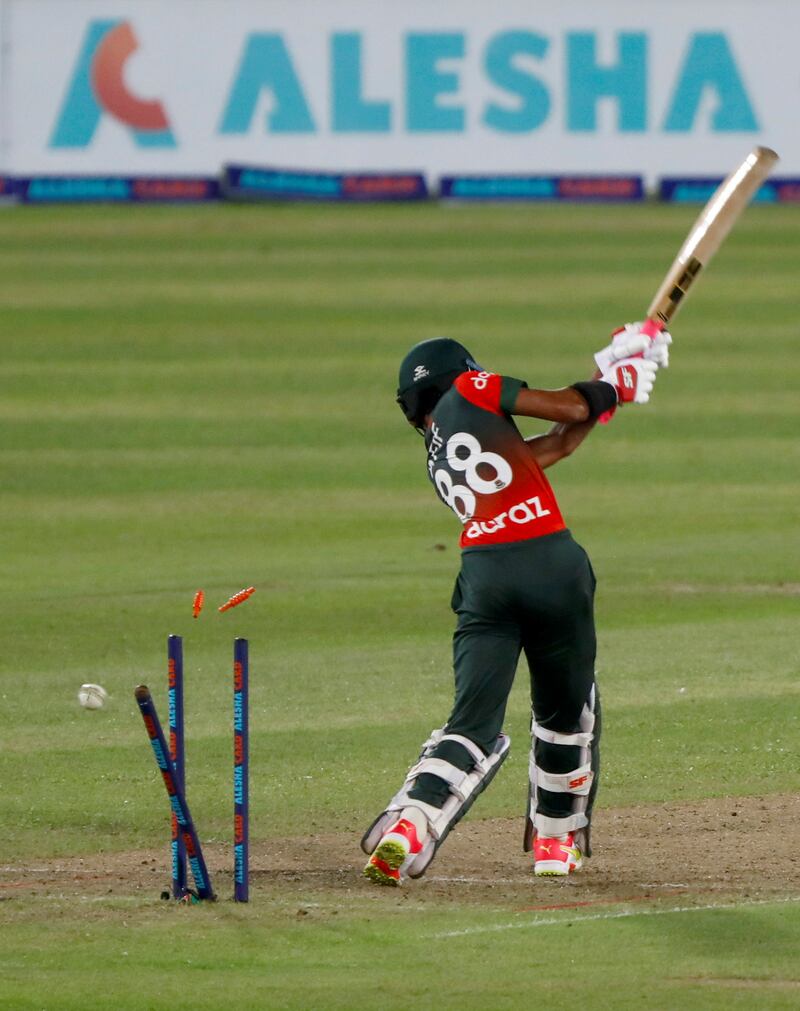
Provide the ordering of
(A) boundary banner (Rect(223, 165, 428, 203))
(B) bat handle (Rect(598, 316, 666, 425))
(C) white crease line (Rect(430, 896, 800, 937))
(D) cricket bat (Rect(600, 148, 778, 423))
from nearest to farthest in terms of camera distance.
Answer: (C) white crease line (Rect(430, 896, 800, 937)) → (B) bat handle (Rect(598, 316, 666, 425)) → (D) cricket bat (Rect(600, 148, 778, 423)) → (A) boundary banner (Rect(223, 165, 428, 203))

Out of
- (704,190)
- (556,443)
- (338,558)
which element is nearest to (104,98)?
(704,190)

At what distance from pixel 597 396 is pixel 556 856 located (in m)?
1.60

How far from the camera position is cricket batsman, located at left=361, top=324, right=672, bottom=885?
268 inches

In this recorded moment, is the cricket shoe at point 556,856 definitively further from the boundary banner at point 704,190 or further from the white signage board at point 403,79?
the boundary banner at point 704,190

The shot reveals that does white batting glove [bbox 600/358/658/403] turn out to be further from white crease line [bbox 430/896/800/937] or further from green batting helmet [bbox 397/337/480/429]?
white crease line [bbox 430/896/800/937]

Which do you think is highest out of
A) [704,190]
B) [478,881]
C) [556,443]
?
[704,190]

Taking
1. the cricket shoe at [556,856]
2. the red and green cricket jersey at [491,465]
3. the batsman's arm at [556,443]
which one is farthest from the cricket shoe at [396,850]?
the batsman's arm at [556,443]

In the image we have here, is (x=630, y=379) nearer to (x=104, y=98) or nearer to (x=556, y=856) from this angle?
(x=556, y=856)

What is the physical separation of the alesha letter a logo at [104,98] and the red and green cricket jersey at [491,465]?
22.1 meters

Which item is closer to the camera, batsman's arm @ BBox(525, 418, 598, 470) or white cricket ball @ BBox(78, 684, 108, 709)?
batsman's arm @ BBox(525, 418, 598, 470)

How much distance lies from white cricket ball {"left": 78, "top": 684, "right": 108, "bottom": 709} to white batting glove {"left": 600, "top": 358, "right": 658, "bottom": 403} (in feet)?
11.3

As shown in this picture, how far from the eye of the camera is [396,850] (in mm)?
6559

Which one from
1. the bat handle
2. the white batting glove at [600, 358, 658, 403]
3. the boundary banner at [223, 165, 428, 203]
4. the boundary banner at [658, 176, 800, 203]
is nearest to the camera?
the white batting glove at [600, 358, 658, 403]

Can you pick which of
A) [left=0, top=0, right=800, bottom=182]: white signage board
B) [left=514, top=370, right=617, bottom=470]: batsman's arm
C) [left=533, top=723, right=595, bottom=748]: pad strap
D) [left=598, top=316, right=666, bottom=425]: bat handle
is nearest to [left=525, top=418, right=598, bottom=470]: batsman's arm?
[left=514, top=370, right=617, bottom=470]: batsman's arm
